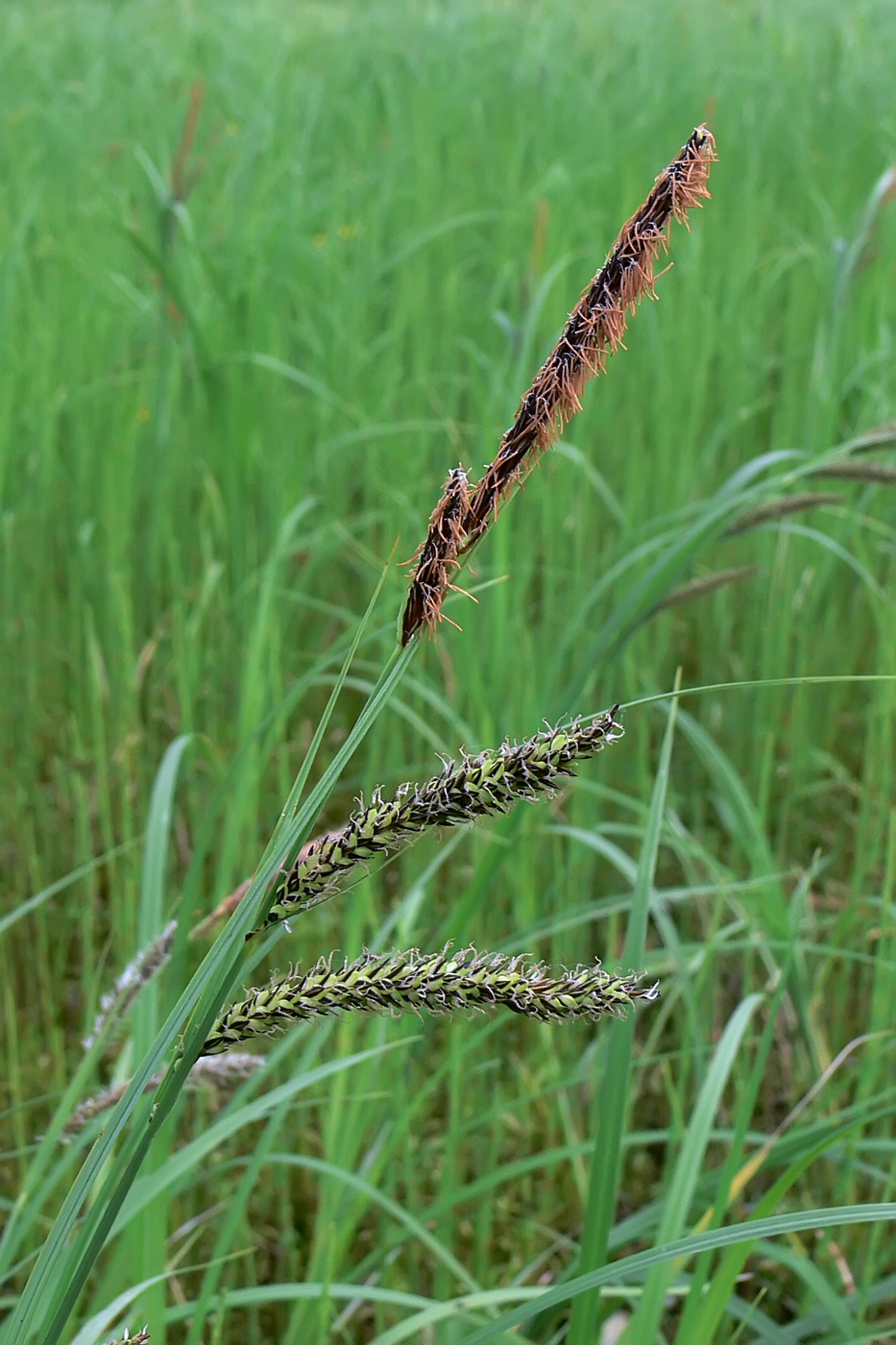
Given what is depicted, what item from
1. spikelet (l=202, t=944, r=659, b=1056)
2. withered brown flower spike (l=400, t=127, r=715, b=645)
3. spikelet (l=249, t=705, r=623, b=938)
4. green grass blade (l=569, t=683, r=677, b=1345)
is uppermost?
withered brown flower spike (l=400, t=127, r=715, b=645)

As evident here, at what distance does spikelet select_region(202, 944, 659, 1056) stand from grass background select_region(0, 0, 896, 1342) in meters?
0.24

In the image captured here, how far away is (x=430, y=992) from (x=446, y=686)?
1.37 m

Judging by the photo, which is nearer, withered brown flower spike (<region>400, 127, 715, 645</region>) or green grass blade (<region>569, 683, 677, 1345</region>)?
withered brown flower spike (<region>400, 127, 715, 645</region>)

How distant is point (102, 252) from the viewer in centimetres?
265

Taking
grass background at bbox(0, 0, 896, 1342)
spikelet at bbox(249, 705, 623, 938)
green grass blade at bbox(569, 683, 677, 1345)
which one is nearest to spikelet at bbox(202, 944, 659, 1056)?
spikelet at bbox(249, 705, 623, 938)

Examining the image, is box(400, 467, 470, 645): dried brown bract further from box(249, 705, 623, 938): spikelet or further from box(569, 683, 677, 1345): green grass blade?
box(569, 683, 677, 1345): green grass blade

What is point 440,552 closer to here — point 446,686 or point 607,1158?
point 607,1158

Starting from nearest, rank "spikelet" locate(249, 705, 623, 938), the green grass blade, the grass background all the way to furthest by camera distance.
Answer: "spikelet" locate(249, 705, 623, 938)
the green grass blade
the grass background

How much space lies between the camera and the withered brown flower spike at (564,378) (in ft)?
1.27

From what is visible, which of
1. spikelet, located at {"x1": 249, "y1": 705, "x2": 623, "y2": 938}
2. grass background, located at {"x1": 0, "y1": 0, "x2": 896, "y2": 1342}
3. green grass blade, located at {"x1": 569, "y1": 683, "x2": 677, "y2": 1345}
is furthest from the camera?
grass background, located at {"x1": 0, "y1": 0, "x2": 896, "y2": 1342}

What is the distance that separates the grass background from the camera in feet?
3.74

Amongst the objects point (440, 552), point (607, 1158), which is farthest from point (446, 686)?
point (440, 552)

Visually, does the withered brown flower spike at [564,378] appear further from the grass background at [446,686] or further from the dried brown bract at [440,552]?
the grass background at [446,686]

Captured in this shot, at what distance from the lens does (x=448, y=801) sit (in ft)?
1.24
